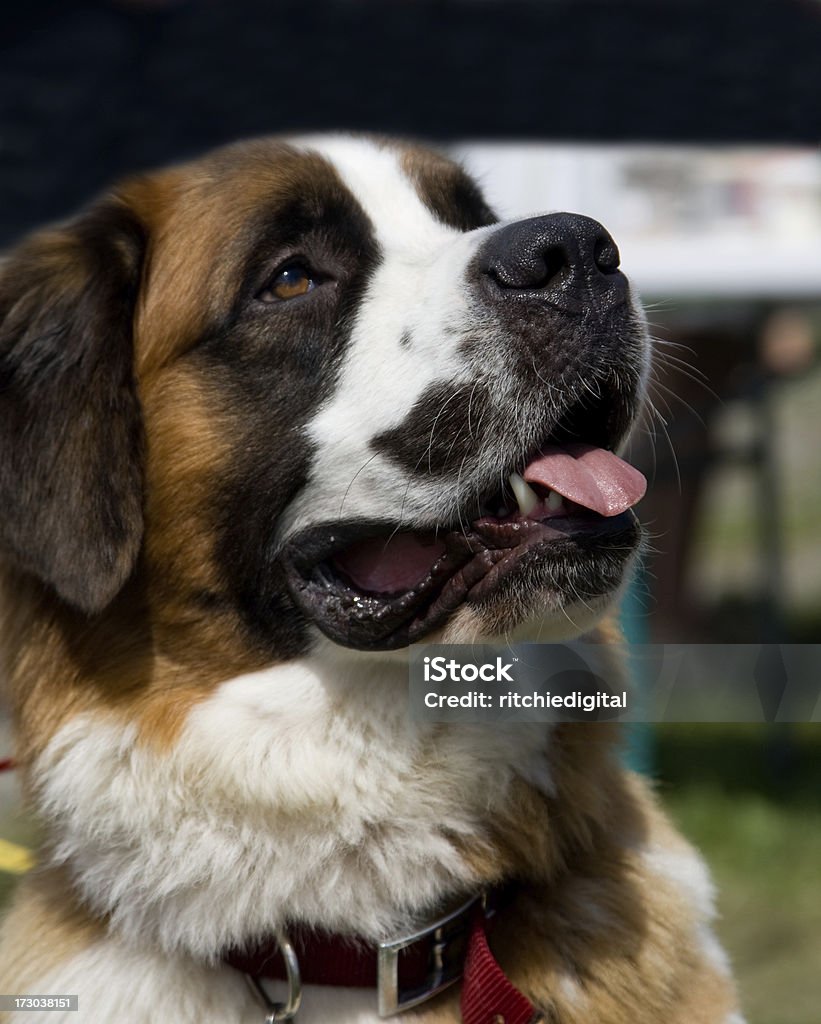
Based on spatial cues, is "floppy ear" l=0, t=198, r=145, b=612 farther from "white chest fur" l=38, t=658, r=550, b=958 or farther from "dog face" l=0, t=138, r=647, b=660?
"white chest fur" l=38, t=658, r=550, b=958

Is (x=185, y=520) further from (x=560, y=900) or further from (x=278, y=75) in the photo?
(x=278, y=75)

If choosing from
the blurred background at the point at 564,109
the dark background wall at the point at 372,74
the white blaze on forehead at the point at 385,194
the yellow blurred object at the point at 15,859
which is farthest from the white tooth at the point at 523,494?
the dark background wall at the point at 372,74

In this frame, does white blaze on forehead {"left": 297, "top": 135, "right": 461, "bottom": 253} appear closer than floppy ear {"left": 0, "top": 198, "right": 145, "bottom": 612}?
No

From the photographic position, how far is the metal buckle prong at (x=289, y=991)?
6.79 feet

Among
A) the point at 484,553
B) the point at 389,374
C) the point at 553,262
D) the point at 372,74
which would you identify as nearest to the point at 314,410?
the point at 389,374

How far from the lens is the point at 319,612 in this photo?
2240mm

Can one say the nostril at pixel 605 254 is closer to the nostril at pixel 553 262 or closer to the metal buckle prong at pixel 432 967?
the nostril at pixel 553 262

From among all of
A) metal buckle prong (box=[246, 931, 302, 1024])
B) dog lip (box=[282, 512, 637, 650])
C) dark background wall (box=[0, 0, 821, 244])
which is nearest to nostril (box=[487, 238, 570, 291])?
dog lip (box=[282, 512, 637, 650])

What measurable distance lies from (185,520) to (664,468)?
389 cm

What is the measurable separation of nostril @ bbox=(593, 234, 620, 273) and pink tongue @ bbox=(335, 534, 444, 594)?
1.85ft

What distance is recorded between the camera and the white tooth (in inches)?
86.0

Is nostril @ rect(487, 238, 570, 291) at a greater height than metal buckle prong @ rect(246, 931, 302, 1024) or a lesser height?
greater

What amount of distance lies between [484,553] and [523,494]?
125 millimetres

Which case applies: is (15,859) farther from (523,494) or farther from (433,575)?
(523,494)
